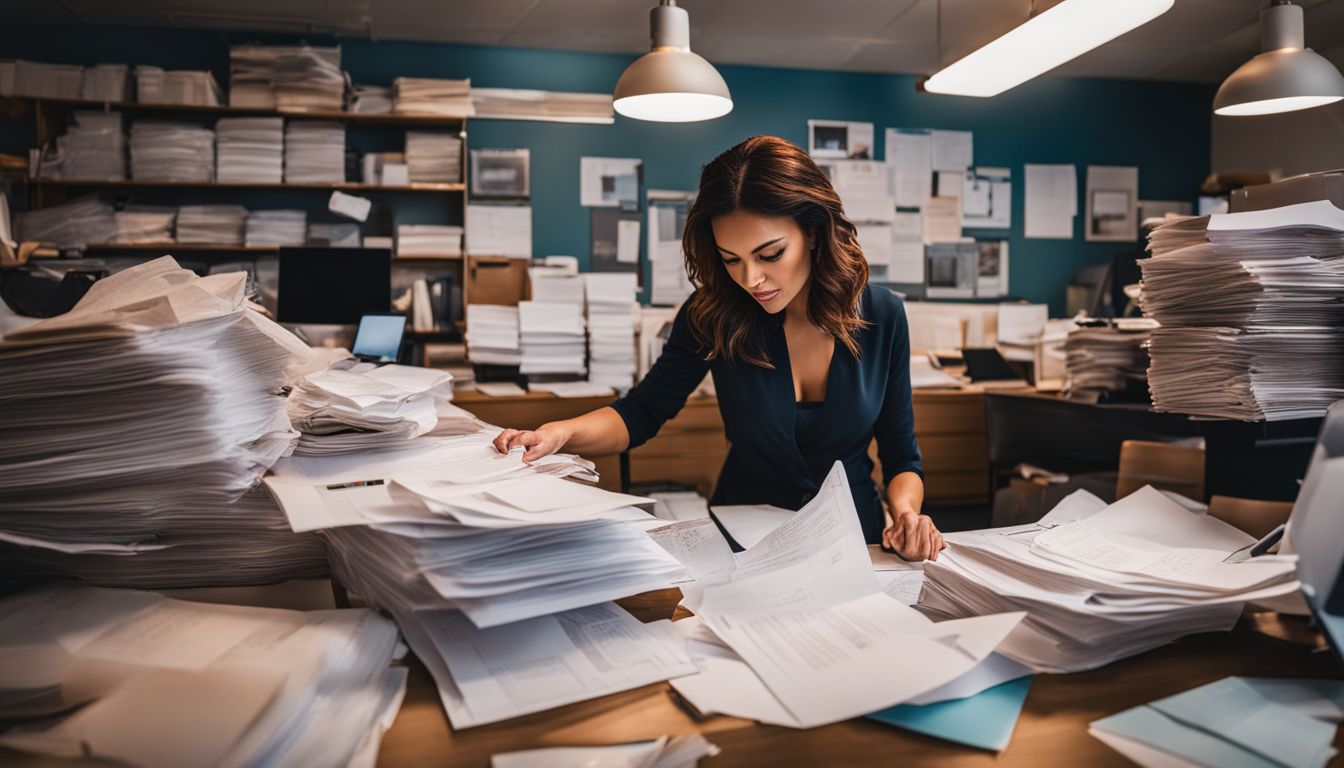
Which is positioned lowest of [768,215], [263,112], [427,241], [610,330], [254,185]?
[610,330]

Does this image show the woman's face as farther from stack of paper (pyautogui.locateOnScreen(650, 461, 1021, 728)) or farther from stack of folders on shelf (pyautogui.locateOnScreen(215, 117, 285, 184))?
stack of folders on shelf (pyautogui.locateOnScreen(215, 117, 285, 184))

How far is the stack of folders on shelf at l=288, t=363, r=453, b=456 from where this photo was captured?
0.90 metres

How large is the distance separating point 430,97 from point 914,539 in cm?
382

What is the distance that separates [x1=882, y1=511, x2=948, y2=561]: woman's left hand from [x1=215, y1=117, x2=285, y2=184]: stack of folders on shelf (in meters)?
3.87

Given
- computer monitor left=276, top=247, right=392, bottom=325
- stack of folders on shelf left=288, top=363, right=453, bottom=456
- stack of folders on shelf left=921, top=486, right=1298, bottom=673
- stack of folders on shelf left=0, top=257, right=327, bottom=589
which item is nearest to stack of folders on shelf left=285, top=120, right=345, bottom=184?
computer monitor left=276, top=247, right=392, bottom=325

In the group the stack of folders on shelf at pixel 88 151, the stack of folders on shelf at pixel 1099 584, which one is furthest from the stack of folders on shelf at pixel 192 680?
the stack of folders on shelf at pixel 88 151

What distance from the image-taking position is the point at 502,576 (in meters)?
0.62

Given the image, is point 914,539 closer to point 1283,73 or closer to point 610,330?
point 1283,73


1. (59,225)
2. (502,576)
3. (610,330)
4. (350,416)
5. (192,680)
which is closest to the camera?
(192,680)

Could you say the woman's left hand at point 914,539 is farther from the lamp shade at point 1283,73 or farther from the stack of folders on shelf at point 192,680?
the lamp shade at point 1283,73

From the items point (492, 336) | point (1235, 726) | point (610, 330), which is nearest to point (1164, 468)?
point (1235, 726)

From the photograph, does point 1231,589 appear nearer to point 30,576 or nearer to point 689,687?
point 689,687

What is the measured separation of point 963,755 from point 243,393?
67cm

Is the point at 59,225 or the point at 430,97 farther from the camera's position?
the point at 430,97
